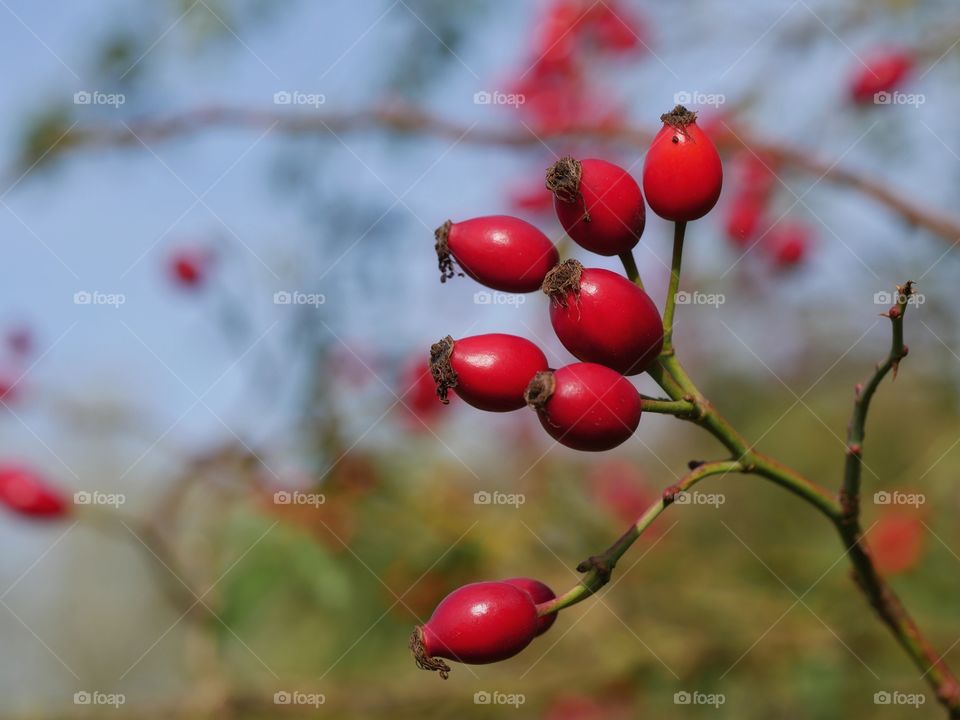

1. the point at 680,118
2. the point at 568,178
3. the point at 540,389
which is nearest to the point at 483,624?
the point at 540,389

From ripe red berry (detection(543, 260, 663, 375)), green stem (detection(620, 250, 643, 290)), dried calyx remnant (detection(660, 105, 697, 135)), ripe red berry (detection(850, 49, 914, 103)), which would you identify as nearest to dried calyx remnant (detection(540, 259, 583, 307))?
ripe red berry (detection(543, 260, 663, 375))

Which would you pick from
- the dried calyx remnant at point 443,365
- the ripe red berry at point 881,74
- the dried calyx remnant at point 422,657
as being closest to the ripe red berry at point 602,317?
the dried calyx remnant at point 443,365

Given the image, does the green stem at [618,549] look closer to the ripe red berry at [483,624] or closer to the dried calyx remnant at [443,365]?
the ripe red berry at [483,624]

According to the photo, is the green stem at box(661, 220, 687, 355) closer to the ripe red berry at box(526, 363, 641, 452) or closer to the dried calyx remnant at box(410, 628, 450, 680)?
the ripe red berry at box(526, 363, 641, 452)

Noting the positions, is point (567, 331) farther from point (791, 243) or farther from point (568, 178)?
point (791, 243)

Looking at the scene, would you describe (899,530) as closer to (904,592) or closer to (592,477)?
(904,592)
